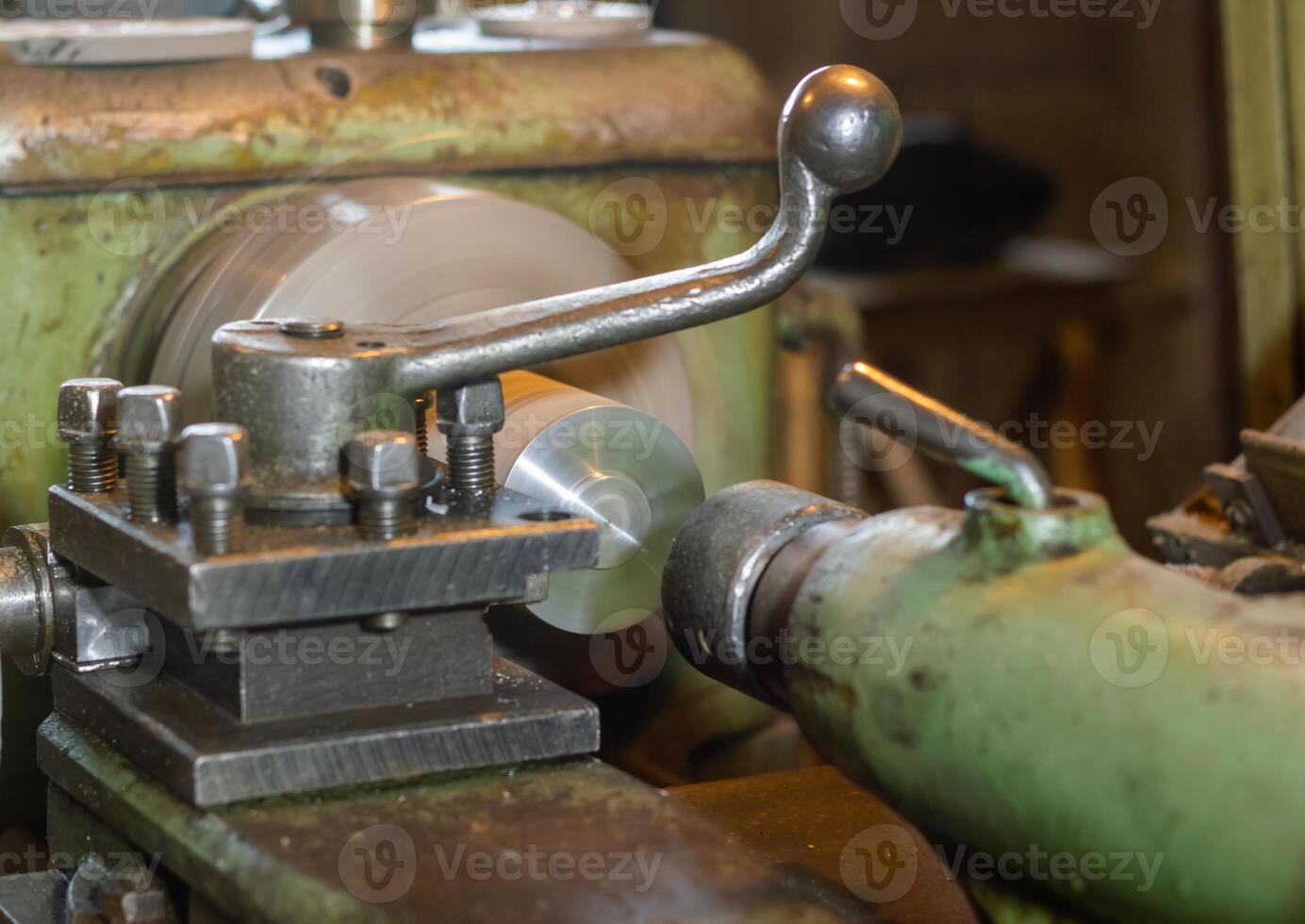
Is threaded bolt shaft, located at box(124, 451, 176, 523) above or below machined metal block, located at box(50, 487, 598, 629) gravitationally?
above

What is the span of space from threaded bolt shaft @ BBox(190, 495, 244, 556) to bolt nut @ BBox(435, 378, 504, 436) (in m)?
0.15

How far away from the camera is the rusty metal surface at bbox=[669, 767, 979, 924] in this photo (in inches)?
36.0

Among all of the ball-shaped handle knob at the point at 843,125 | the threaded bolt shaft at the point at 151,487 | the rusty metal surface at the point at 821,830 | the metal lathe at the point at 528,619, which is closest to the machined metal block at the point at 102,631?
the metal lathe at the point at 528,619

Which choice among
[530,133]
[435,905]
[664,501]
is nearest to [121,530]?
[435,905]

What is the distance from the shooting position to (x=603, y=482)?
110 cm

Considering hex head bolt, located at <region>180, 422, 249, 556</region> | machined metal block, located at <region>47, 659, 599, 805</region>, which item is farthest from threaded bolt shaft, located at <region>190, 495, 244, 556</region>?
machined metal block, located at <region>47, 659, 599, 805</region>

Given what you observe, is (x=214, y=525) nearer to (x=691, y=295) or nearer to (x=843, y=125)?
(x=691, y=295)

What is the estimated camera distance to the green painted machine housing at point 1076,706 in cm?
69

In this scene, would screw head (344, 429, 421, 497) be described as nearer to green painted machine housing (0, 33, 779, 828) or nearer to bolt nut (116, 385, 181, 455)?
bolt nut (116, 385, 181, 455)

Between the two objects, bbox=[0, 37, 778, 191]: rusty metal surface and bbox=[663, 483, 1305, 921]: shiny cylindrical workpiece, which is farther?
bbox=[0, 37, 778, 191]: rusty metal surface

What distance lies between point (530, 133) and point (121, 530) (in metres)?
0.72

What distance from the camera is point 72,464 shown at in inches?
37.1

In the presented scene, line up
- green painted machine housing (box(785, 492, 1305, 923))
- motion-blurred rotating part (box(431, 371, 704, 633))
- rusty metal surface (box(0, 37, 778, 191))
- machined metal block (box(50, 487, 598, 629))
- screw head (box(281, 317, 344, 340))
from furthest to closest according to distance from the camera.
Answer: rusty metal surface (box(0, 37, 778, 191)), motion-blurred rotating part (box(431, 371, 704, 633)), screw head (box(281, 317, 344, 340)), machined metal block (box(50, 487, 598, 629)), green painted machine housing (box(785, 492, 1305, 923))

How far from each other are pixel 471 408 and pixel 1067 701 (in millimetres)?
363
